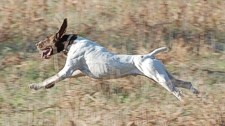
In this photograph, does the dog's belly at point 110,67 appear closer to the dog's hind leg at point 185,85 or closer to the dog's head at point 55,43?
the dog's head at point 55,43

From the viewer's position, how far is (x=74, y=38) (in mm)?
6879

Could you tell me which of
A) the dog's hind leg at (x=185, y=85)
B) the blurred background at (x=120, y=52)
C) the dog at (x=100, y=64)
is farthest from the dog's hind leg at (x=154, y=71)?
the blurred background at (x=120, y=52)

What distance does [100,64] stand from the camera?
6703 millimetres

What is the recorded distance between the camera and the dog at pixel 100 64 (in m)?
6.61

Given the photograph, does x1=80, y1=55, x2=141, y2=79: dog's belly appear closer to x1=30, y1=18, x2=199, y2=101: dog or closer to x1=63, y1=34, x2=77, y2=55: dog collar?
x1=30, y1=18, x2=199, y2=101: dog

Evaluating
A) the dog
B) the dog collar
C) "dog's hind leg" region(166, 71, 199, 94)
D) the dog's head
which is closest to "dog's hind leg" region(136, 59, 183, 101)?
the dog

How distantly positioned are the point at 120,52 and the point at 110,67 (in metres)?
2.13

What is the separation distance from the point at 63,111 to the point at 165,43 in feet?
7.83

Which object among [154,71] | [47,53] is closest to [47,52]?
[47,53]

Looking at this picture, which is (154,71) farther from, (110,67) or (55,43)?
(55,43)

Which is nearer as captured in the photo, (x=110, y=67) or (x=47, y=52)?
(x=110, y=67)

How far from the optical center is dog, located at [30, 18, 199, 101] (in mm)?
6605

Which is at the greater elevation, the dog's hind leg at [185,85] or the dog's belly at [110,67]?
the dog's belly at [110,67]

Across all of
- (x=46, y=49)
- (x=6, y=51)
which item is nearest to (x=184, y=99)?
(x=46, y=49)
